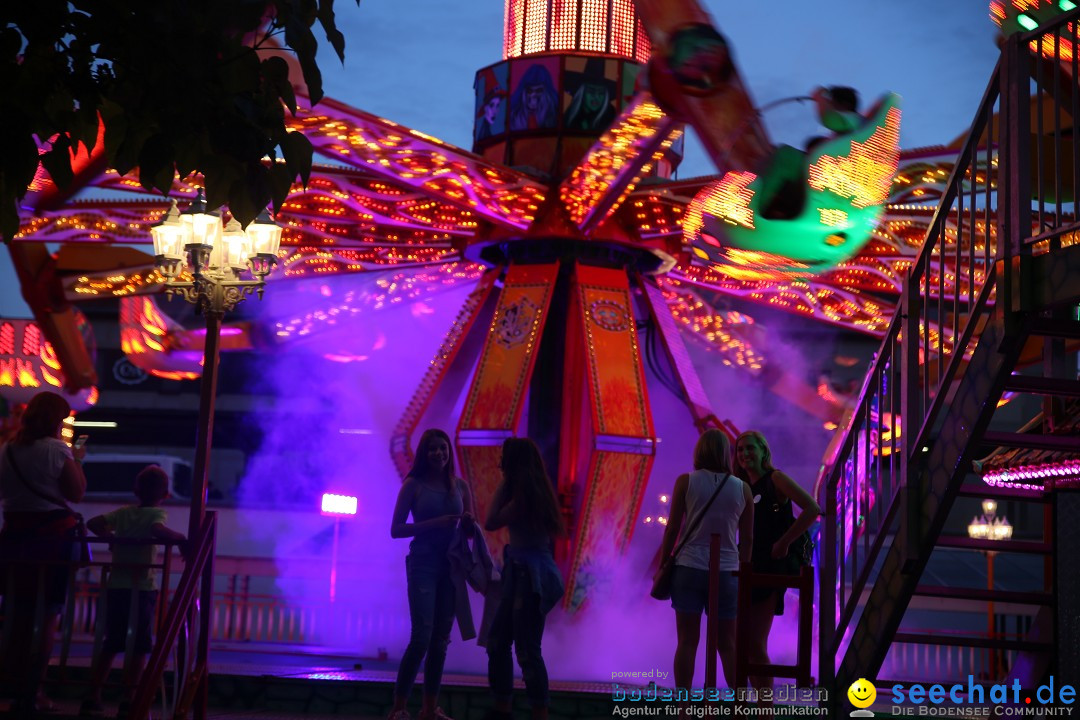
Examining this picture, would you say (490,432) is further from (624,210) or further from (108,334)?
(108,334)

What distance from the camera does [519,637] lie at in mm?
7453

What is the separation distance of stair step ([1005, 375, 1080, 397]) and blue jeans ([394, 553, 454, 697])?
339cm

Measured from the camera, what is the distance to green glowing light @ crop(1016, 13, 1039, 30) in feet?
24.3

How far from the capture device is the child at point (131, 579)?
25.2 feet

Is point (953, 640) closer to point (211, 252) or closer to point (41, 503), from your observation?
point (41, 503)

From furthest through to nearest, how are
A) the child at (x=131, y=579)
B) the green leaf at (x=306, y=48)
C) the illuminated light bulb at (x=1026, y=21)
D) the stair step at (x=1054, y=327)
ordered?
the child at (x=131, y=579)
the illuminated light bulb at (x=1026, y=21)
the stair step at (x=1054, y=327)
the green leaf at (x=306, y=48)

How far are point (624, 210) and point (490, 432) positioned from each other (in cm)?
264

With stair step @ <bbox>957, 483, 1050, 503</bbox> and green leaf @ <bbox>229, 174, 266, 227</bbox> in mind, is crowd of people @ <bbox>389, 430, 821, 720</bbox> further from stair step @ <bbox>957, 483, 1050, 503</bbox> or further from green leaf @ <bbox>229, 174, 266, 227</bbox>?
green leaf @ <bbox>229, 174, 266, 227</bbox>

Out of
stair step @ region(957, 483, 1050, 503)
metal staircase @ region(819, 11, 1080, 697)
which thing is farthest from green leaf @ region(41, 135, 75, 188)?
stair step @ region(957, 483, 1050, 503)

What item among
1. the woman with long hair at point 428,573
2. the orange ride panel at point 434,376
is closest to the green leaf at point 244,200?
the woman with long hair at point 428,573

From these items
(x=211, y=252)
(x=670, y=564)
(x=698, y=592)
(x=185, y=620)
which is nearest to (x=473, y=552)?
(x=670, y=564)

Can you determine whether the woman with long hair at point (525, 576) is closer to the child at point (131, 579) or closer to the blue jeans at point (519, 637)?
the blue jeans at point (519, 637)

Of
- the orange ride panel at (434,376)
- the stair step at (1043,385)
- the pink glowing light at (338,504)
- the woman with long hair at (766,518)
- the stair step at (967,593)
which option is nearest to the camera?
the stair step at (1043,385)

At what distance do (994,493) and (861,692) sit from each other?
127 cm
